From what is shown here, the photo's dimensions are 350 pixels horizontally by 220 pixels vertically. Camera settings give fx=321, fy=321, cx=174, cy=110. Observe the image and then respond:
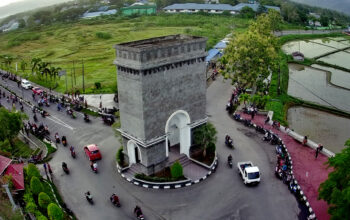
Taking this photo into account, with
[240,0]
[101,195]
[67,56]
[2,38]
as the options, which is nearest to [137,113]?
[101,195]

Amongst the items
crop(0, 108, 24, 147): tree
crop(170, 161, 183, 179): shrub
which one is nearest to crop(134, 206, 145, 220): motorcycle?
crop(170, 161, 183, 179): shrub

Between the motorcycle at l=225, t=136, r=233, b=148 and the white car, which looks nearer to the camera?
the motorcycle at l=225, t=136, r=233, b=148

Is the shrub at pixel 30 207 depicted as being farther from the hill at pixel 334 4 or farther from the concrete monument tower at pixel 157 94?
the hill at pixel 334 4

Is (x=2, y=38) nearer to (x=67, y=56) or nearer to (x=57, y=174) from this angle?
(x=67, y=56)

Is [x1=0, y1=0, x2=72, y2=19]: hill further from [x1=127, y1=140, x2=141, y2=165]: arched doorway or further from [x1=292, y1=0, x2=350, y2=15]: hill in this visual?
[x1=127, y1=140, x2=141, y2=165]: arched doorway

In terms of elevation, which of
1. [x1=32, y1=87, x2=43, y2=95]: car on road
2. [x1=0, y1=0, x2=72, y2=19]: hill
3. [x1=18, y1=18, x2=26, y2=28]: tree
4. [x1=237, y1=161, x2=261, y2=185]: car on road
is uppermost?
[x1=0, y1=0, x2=72, y2=19]: hill

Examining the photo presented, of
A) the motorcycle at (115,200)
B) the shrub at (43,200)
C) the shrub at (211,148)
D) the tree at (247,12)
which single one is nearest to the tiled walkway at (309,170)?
the shrub at (211,148)
